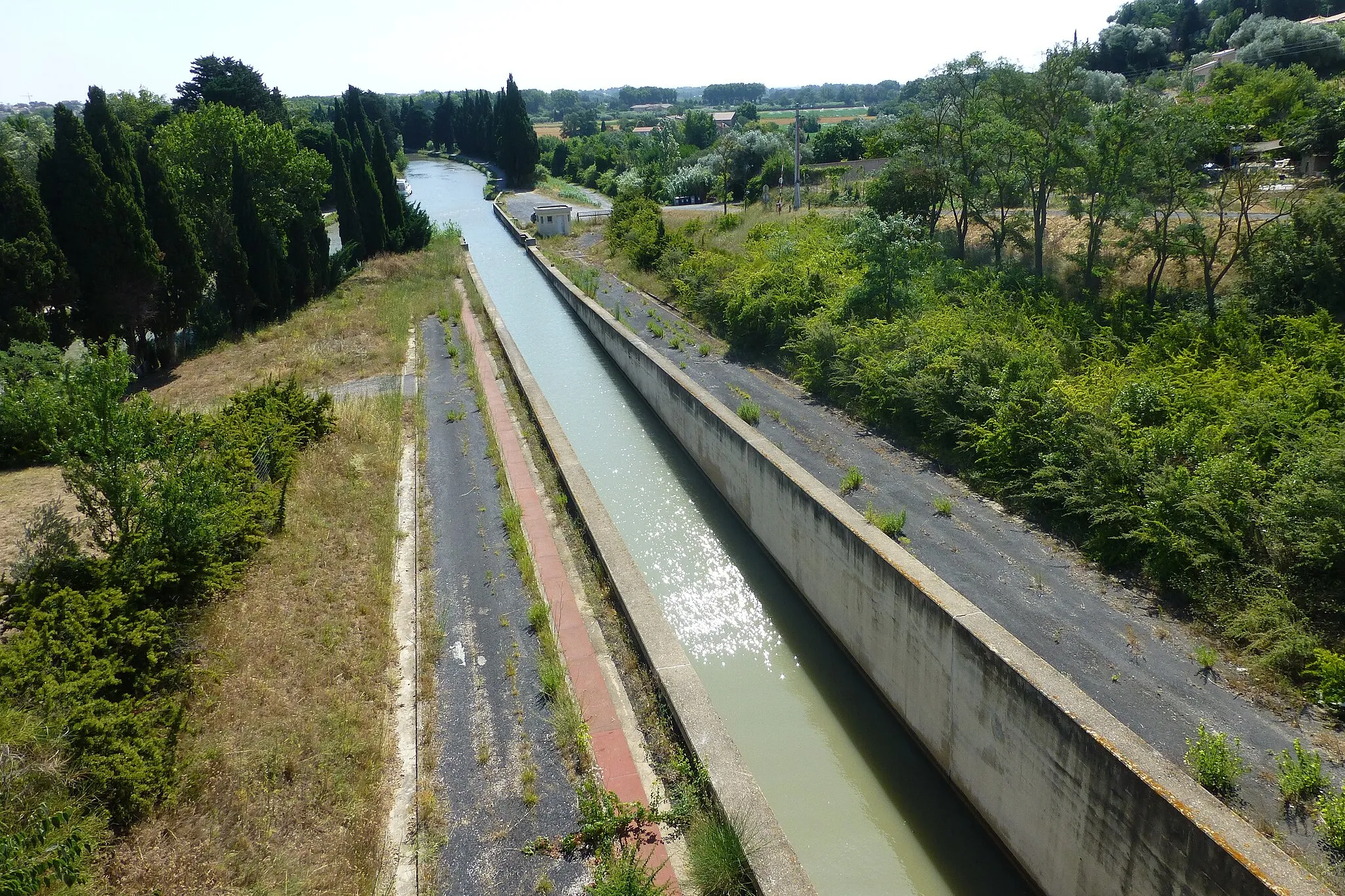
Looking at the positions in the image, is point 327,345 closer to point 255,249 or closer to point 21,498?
point 255,249

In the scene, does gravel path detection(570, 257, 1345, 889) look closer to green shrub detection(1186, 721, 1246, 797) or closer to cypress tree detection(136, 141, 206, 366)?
green shrub detection(1186, 721, 1246, 797)

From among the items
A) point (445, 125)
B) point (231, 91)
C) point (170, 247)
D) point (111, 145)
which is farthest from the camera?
point (445, 125)

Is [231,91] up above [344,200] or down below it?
above

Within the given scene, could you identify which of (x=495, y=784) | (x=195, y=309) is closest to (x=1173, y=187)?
(x=495, y=784)

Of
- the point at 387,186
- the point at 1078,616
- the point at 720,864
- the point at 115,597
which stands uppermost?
the point at 387,186

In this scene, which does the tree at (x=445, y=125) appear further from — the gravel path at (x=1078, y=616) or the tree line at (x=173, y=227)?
the gravel path at (x=1078, y=616)

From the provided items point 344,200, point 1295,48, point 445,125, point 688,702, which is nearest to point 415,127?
point 445,125
